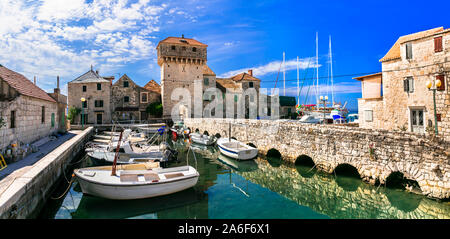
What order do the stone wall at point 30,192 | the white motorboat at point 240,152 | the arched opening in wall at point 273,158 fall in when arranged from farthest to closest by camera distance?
the white motorboat at point 240,152 → the arched opening in wall at point 273,158 → the stone wall at point 30,192

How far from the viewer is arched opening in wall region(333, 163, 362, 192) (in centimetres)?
1047

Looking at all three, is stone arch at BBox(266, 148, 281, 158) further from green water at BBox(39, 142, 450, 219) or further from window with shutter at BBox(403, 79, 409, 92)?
window with shutter at BBox(403, 79, 409, 92)

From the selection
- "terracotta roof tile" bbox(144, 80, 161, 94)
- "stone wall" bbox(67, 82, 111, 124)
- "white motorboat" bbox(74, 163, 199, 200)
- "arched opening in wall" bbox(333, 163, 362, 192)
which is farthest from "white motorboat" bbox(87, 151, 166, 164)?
"terracotta roof tile" bbox(144, 80, 161, 94)

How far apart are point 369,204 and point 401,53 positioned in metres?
11.9

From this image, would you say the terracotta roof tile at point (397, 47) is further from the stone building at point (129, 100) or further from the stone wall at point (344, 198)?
the stone building at point (129, 100)

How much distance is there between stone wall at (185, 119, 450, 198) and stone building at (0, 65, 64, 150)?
49.9ft

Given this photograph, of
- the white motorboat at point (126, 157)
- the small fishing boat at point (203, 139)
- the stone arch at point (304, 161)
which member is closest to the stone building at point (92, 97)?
the small fishing boat at point (203, 139)

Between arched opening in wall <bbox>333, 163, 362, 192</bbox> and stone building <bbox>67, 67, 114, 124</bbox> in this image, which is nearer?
arched opening in wall <bbox>333, 163, 362, 192</bbox>

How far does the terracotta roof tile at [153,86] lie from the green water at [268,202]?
107 ft

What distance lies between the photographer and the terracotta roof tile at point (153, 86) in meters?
42.0

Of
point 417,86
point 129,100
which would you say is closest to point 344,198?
point 417,86

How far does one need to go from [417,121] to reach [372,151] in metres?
7.45
